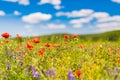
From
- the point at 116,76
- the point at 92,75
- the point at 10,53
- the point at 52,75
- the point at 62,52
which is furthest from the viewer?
the point at 62,52

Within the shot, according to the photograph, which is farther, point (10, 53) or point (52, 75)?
point (10, 53)

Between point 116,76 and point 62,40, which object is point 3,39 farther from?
point 116,76

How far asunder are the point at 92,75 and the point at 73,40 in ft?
17.1

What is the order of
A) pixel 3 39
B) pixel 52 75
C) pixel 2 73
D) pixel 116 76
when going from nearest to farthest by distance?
pixel 116 76 → pixel 52 75 → pixel 2 73 → pixel 3 39

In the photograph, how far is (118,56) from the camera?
8.41 meters

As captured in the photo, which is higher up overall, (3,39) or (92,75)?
(3,39)

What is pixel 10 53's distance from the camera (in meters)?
6.98

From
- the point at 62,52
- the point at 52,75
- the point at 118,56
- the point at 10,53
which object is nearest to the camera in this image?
the point at 52,75

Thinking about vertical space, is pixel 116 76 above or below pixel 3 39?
below

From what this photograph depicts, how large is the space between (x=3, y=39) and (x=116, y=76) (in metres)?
4.28

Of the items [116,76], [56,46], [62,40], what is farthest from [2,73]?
[62,40]

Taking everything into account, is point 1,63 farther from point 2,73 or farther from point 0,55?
point 2,73

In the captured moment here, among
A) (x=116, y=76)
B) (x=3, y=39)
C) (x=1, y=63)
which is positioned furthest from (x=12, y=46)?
(x=116, y=76)

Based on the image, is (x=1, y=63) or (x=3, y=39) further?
(x=3, y=39)
